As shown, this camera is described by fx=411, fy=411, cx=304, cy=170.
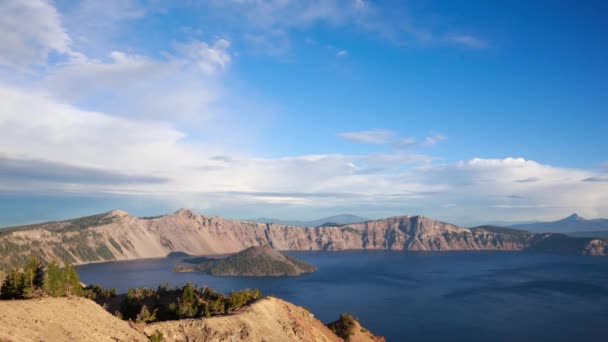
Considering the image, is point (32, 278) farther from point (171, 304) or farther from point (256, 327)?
point (256, 327)

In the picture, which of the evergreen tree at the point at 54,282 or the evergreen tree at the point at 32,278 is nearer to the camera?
the evergreen tree at the point at 32,278

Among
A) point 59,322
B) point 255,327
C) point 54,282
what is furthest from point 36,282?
point 255,327

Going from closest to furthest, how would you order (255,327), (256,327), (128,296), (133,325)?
(133,325)
(255,327)
(256,327)
(128,296)

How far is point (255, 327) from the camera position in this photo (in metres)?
66.8

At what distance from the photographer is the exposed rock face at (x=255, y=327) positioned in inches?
2303

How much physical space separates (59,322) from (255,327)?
97.3 feet

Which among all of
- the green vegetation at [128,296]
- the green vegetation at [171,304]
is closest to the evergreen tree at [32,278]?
the green vegetation at [128,296]

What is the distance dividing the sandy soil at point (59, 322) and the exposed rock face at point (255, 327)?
532 centimetres

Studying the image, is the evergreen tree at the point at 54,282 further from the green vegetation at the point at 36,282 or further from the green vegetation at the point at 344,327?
the green vegetation at the point at 344,327

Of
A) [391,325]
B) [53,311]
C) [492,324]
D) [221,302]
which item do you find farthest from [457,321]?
[53,311]

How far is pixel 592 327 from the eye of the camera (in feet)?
595

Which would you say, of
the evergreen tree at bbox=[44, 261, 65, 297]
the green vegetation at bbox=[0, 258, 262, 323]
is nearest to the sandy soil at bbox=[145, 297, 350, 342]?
the green vegetation at bbox=[0, 258, 262, 323]

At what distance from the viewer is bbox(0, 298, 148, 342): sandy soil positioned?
131 feet

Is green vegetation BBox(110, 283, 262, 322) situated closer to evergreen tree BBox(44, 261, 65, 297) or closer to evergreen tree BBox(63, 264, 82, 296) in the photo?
evergreen tree BBox(63, 264, 82, 296)
